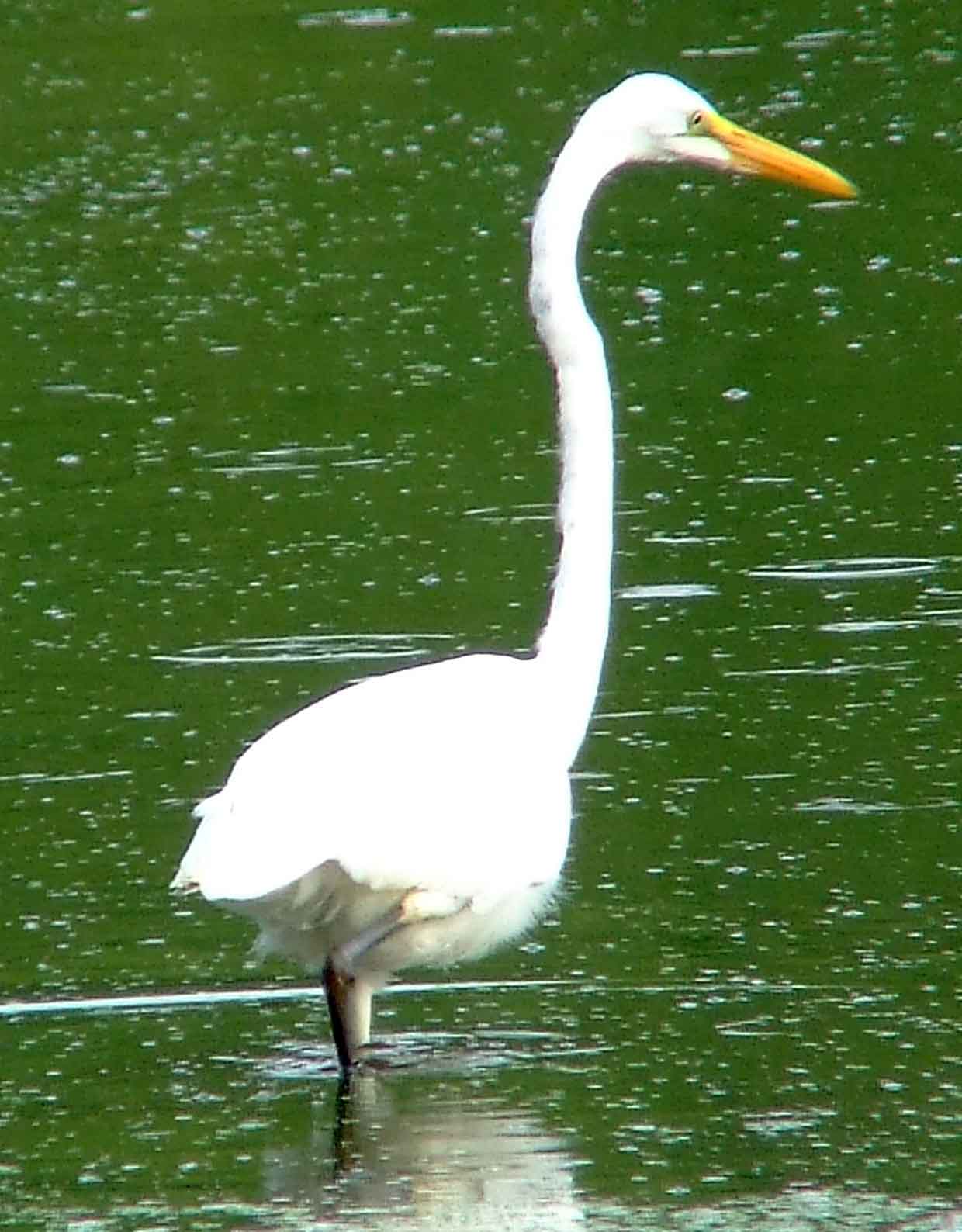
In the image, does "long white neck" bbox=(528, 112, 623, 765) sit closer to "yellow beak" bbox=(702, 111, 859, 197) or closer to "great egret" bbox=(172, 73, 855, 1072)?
"great egret" bbox=(172, 73, 855, 1072)

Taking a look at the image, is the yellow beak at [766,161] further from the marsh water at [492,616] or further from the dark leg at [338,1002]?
the dark leg at [338,1002]

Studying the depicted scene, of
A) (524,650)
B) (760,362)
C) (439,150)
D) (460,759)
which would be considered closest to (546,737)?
(460,759)

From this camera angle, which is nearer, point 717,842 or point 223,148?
point 717,842

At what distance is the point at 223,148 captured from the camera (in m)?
14.9

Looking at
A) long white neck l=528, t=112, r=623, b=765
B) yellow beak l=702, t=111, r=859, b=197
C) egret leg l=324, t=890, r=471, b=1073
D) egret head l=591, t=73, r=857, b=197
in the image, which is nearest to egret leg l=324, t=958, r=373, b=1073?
egret leg l=324, t=890, r=471, b=1073

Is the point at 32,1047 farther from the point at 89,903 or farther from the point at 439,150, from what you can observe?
the point at 439,150

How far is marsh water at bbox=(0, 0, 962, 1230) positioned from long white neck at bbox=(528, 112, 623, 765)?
566 millimetres

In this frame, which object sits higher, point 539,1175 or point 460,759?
point 460,759

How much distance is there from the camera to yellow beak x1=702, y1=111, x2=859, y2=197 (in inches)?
236

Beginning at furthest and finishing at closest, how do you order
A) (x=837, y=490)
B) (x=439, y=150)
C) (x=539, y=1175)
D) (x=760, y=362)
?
(x=439, y=150) → (x=760, y=362) → (x=837, y=490) → (x=539, y=1175)

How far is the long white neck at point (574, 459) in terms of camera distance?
221 inches

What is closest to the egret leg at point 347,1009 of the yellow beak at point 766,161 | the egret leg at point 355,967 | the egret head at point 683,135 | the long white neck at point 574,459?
the egret leg at point 355,967

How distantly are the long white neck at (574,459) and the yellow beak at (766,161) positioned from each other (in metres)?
0.42

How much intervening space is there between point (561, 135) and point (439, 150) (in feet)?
1.98
